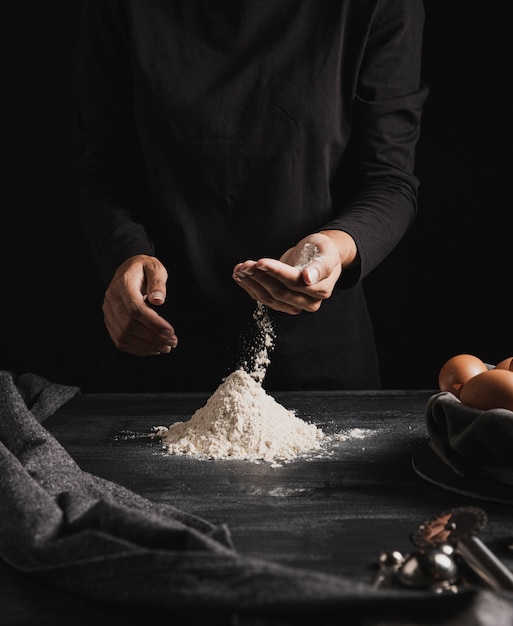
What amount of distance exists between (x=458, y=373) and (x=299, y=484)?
28 centimetres

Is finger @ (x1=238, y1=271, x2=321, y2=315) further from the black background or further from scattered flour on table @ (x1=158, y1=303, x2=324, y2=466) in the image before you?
the black background

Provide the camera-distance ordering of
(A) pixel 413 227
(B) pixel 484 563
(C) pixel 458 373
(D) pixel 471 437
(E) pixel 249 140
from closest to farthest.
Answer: (B) pixel 484 563 → (D) pixel 471 437 → (C) pixel 458 373 → (E) pixel 249 140 → (A) pixel 413 227

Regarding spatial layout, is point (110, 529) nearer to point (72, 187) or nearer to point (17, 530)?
point (17, 530)

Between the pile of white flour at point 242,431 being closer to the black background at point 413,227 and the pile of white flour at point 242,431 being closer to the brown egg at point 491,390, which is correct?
the brown egg at point 491,390

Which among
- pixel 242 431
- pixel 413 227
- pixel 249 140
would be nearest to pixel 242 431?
pixel 242 431

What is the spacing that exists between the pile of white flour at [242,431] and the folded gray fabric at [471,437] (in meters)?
Result: 0.18

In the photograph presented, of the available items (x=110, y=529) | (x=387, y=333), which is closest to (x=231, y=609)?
(x=110, y=529)

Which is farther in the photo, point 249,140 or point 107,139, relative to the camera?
point 107,139

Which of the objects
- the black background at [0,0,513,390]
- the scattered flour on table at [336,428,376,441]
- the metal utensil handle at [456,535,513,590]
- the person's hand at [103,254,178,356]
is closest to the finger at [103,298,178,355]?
the person's hand at [103,254,178,356]

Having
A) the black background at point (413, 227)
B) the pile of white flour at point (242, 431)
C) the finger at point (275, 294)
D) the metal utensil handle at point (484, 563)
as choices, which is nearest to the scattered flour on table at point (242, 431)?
the pile of white flour at point (242, 431)

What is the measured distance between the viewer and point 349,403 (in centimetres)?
141

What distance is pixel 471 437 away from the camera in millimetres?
996

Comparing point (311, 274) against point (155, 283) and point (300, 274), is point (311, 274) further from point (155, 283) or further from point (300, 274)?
point (155, 283)

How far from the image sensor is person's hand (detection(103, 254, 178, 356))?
1397mm
